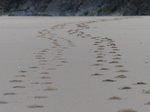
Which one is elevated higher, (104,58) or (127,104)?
(127,104)

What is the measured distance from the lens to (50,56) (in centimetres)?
741

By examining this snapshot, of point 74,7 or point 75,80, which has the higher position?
point 75,80

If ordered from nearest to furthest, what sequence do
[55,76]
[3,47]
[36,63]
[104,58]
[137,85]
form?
[137,85] → [55,76] → [36,63] → [104,58] → [3,47]

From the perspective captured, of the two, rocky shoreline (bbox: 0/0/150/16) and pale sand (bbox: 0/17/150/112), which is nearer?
pale sand (bbox: 0/17/150/112)

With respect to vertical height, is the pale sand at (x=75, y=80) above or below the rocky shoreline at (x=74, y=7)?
above

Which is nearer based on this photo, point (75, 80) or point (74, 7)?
point (75, 80)

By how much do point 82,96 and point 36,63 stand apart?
2.48 metres

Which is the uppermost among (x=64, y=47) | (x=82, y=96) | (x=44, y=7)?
(x=82, y=96)

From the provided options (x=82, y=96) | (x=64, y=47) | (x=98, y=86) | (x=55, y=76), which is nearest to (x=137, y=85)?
(x=98, y=86)

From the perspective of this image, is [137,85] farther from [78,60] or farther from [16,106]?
[78,60]

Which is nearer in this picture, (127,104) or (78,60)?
(127,104)

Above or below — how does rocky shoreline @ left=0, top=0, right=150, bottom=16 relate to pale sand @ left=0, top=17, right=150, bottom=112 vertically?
below

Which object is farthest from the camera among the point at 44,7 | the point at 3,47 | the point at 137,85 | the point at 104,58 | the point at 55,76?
the point at 44,7

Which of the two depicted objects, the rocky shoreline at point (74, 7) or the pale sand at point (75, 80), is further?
the rocky shoreline at point (74, 7)
